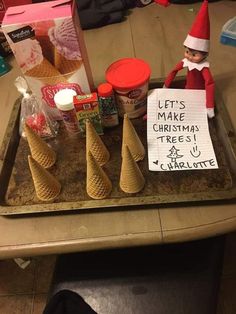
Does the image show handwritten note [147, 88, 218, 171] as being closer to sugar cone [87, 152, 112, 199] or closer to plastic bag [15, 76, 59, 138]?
sugar cone [87, 152, 112, 199]

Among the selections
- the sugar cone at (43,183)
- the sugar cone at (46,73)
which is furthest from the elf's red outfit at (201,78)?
the sugar cone at (43,183)

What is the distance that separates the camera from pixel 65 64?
70cm

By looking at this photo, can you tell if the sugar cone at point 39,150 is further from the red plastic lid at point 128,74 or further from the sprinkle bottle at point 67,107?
the red plastic lid at point 128,74

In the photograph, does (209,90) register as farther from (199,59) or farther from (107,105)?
(107,105)

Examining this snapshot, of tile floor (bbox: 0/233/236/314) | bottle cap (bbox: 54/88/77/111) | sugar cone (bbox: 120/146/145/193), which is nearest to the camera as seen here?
sugar cone (bbox: 120/146/145/193)

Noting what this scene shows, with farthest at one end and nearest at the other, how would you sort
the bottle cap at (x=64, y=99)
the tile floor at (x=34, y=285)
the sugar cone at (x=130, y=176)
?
the tile floor at (x=34, y=285)
the bottle cap at (x=64, y=99)
the sugar cone at (x=130, y=176)

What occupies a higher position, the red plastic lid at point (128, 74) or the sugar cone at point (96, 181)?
the red plastic lid at point (128, 74)

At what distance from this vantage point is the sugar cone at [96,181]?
607 mm

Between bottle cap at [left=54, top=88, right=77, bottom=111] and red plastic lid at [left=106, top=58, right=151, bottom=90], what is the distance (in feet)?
0.31

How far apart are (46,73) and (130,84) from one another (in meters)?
0.19

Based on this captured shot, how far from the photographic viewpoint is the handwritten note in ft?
2.19

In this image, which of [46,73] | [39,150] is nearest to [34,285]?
[39,150]

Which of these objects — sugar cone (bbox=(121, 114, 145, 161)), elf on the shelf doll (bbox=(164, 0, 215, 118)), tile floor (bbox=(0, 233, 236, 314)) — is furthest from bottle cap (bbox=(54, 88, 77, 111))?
tile floor (bbox=(0, 233, 236, 314))

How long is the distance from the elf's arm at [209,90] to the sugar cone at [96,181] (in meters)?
0.30
